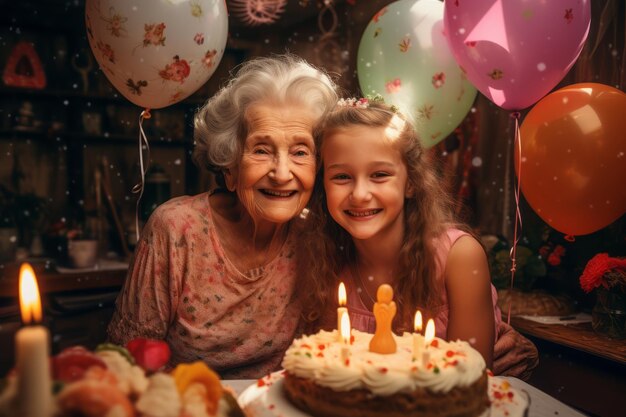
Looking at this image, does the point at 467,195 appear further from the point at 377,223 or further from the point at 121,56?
the point at 121,56

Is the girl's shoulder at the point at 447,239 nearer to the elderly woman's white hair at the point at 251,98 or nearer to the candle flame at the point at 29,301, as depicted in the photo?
the elderly woman's white hair at the point at 251,98

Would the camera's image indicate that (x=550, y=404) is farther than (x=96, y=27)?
No

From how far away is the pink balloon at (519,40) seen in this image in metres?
1.87

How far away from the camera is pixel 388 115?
6.13 ft

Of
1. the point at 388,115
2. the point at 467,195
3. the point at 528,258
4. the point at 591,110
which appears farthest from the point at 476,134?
the point at 388,115

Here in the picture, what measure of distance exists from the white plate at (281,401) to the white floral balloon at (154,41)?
45.0 inches

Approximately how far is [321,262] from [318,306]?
0.15 metres

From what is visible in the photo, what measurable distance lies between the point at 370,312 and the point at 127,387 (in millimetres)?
1189

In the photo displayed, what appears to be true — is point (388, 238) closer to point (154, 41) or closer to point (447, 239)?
point (447, 239)

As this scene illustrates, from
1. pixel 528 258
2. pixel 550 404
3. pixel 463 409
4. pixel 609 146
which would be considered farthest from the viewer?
pixel 528 258

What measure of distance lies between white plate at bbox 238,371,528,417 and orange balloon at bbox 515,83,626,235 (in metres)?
1.02

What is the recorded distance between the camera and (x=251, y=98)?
1.97 m

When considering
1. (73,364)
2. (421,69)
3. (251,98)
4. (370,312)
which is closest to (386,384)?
(73,364)

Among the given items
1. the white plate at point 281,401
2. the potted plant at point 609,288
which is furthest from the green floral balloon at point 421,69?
the white plate at point 281,401
